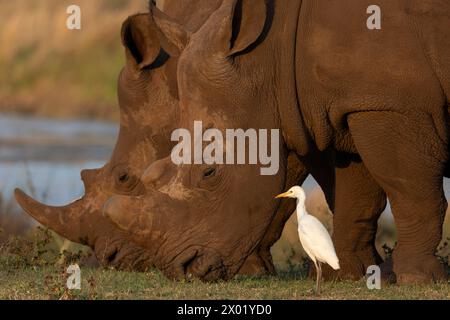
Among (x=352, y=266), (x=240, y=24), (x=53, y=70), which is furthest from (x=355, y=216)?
(x=53, y=70)

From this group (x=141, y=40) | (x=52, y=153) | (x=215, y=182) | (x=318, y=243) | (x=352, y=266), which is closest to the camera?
(x=318, y=243)

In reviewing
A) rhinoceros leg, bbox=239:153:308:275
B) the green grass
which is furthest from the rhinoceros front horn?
rhinoceros leg, bbox=239:153:308:275

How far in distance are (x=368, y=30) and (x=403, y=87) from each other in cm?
43

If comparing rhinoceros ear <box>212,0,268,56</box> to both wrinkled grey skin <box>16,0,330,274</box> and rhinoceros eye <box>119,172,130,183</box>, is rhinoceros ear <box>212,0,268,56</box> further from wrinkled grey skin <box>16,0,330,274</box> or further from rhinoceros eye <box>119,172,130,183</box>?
rhinoceros eye <box>119,172,130,183</box>

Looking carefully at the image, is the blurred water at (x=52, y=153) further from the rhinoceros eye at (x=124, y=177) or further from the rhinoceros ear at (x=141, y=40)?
the rhinoceros ear at (x=141, y=40)

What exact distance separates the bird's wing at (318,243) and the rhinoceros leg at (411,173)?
25.7 inches

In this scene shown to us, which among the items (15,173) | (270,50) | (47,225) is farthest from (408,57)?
(15,173)

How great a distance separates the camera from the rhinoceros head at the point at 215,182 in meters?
11.4

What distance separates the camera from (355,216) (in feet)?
42.0

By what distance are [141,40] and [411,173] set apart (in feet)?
8.34

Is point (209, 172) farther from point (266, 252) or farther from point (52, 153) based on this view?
point (52, 153)

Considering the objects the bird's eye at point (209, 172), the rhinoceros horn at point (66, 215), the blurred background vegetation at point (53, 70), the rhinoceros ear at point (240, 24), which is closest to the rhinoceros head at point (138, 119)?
the rhinoceros horn at point (66, 215)

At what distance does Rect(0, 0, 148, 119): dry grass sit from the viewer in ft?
90.3

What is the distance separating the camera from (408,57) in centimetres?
1123
